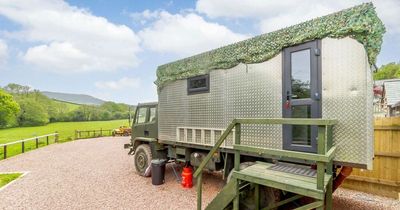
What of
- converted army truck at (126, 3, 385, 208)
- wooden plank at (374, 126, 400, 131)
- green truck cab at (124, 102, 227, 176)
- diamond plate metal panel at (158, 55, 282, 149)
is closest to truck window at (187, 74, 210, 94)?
converted army truck at (126, 3, 385, 208)

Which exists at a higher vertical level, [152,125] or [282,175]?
[152,125]

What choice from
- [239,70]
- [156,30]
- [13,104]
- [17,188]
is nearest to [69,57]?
[13,104]

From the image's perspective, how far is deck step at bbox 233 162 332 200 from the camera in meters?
2.60

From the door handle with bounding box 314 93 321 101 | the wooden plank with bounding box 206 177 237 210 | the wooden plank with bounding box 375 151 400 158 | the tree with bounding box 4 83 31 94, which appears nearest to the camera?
the wooden plank with bounding box 206 177 237 210

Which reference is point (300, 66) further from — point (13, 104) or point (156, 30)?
point (13, 104)

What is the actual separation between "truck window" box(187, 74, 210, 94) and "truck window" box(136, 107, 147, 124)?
8.24ft

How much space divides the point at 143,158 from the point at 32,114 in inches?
1634

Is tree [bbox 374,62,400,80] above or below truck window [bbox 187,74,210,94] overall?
above

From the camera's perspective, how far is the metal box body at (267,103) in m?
3.29

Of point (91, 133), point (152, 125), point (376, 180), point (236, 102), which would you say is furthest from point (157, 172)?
point (91, 133)

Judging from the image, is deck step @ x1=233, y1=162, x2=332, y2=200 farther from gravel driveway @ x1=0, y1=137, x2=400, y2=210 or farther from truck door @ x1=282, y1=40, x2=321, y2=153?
gravel driveway @ x1=0, y1=137, x2=400, y2=210

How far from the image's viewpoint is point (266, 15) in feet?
31.6

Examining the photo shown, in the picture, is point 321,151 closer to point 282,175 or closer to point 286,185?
point 286,185

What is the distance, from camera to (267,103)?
437cm
